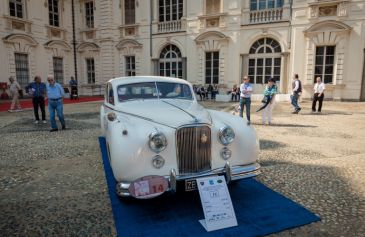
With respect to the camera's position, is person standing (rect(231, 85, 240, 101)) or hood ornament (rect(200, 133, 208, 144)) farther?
person standing (rect(231, 85, 240, 101))

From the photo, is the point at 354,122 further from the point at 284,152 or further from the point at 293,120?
the point at 284,152

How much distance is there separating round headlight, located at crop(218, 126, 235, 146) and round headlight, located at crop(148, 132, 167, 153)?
79 cm

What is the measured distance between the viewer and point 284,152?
20.0ft

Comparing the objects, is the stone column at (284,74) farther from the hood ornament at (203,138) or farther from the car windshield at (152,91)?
the hood ornament at (203,138)

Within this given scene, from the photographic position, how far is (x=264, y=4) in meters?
17.7

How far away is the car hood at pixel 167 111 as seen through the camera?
3458 millimetres

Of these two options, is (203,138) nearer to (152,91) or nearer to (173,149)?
(173,149)

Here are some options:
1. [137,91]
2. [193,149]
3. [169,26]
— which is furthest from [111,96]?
[169,26]

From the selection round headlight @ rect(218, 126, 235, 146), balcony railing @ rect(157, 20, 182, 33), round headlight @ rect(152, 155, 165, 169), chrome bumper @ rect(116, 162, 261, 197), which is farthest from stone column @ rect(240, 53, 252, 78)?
round headlight @ rect(152, 155, 165, 169)

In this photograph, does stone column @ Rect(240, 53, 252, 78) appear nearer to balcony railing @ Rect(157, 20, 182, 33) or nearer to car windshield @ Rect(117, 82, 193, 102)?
balcony railing @ Rect(157, 20, 182, 33)

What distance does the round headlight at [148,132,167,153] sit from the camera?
3.22m

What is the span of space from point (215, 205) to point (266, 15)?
56.7ft

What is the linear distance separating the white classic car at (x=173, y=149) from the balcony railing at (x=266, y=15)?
15.7 m

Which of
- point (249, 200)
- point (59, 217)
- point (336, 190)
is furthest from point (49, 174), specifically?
point (336, 190)
